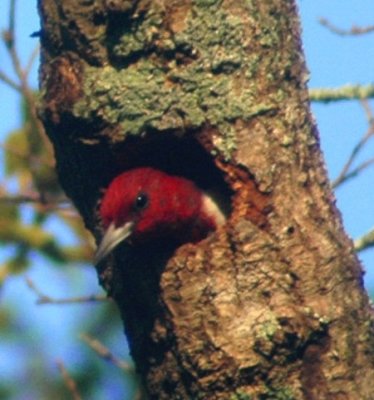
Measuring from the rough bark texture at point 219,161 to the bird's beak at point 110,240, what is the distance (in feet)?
0.28

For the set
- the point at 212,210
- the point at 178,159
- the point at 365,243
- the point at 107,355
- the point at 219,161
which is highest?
the point at 219,161

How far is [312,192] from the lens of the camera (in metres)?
4.73

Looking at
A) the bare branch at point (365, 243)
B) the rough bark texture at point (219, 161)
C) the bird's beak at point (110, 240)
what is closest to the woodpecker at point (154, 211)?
the bird's beak at point (110, 240)

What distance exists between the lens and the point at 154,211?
567cm

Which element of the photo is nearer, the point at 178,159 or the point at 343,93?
the point at 178,159

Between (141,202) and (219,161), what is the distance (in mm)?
837

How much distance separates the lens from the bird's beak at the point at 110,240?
196 inches

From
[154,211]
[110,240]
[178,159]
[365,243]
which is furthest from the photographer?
[154,211]

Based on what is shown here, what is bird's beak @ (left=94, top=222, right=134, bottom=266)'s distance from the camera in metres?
4.98

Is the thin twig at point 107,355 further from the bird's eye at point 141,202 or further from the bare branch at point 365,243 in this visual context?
the bare branch at point 365,243

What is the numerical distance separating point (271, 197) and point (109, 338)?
94.0 inches

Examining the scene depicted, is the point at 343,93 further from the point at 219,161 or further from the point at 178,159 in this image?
A: the point at 219,161

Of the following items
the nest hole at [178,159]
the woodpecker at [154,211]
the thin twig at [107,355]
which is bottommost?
the thin twig at [107,355]

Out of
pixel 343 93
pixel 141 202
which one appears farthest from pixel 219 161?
pixel 343 93
